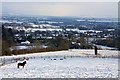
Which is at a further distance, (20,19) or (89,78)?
(20,19)

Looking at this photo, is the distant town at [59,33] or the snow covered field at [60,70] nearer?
the snow covered field at [60,70]

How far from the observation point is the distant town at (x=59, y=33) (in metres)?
28.2

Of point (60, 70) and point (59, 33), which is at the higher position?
point (59, 33)

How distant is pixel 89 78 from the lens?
10570 millimetres

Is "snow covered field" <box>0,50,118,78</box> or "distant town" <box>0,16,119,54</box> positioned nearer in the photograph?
"snow covered field" <box>0,50,118,78</box>

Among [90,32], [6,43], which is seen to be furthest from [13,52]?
[90,32]

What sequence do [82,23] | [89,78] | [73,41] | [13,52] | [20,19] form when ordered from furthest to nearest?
[82,23], [20,19], [73,41], [13,52], [89,78]

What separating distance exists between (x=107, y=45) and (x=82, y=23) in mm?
13309

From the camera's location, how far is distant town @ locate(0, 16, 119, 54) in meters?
28.2

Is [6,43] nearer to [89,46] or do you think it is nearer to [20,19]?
[89,46]

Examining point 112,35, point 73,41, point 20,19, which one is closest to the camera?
point 112,35

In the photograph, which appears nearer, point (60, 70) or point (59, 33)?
point (60, 70)

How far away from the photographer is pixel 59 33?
36.6 meters

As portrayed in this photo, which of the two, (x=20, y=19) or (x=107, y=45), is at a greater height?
(x=20, y=19)
